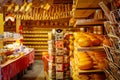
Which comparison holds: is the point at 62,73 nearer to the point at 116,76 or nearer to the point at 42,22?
the point at 116,76

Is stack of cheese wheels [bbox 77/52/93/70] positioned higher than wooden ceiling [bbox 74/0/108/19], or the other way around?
wooden ceiling [bbox 74/0/108/19]

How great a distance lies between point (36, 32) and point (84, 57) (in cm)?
1382

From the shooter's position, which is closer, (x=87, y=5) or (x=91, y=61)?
(x=91, y=61)

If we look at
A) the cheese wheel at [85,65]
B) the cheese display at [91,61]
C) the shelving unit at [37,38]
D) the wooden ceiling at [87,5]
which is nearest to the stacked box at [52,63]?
the wooden ceiling at [87,5]

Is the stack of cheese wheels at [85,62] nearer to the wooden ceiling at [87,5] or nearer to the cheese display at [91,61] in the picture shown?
the cheese display at [91,61]

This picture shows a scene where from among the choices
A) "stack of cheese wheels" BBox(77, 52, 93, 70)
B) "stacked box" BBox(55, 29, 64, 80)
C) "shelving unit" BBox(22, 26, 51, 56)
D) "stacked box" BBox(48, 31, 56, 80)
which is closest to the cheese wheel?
"stack of cheese wheels" BBox(77, 52, 93, 70)

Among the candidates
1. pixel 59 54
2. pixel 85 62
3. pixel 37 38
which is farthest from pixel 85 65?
pixel 37 38

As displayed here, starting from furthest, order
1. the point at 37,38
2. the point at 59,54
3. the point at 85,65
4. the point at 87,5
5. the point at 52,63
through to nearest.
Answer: the point at 37,38
the point at 52,63
the point at 59,54
the point at 87,5
the point at 85,65

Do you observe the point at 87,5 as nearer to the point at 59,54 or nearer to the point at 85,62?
the point at 85,62

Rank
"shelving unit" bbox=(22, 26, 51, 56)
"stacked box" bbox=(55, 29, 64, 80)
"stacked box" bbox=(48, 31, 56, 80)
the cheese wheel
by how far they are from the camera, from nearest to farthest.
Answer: the cheese wheel → "stacked box" bbox=(55, 29, 64, 80) → "stacked box" bbox=(48, 31, 56, 80) → "shelving unit" bbox=(22, 26, 51, 56)

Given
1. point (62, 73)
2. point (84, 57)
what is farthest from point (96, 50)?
point (62, 73)

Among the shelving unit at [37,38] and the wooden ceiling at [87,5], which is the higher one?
the wooden ceiling at [87,5]

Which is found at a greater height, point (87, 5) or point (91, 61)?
point (87, 5)

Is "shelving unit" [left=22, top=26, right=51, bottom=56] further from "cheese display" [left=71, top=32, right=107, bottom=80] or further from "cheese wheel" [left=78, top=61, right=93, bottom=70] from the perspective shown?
"cheese wheel" [left=78, top=61, right=93, bottom=70]
